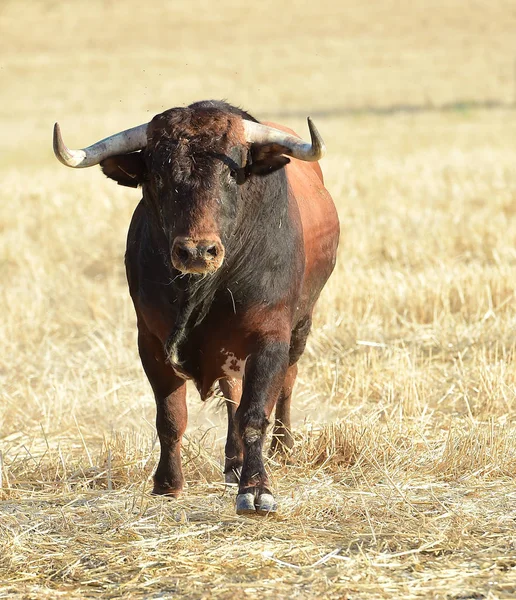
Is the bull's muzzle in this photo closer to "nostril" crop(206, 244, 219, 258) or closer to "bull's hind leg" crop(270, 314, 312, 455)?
"nostril" crop(206, 244, 219, 258)

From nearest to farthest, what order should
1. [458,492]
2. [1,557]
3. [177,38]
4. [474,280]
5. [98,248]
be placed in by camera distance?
[1,557]
[458,492]
[474,280]
[98,248]
[177,38]

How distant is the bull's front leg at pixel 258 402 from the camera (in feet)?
16.8

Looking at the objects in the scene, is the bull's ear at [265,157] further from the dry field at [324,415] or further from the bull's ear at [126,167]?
the dry field at [324,415]

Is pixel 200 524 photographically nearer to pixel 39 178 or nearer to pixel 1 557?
pixel 1 557

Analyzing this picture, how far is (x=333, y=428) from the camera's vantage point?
602cm

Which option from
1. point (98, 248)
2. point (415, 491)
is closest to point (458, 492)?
point (415, 491)

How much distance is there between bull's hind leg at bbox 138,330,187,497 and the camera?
565 centimetres

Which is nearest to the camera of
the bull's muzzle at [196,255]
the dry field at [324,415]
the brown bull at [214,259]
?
the dry field at [324,415]

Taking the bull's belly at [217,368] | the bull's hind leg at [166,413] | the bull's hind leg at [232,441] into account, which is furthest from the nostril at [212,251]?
the bull's hind leg at [232,441]

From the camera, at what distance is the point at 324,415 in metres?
7.08

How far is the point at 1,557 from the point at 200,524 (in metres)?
0.82

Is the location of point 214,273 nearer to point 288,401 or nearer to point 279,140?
point 279,140

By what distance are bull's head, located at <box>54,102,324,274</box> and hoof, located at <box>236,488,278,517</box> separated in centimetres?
97

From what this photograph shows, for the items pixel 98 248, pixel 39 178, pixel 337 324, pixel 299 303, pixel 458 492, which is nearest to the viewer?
pixel 458 492
